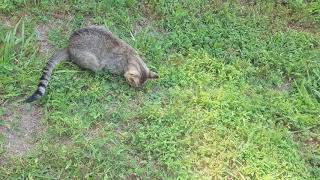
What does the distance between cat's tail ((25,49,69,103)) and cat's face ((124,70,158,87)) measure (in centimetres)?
73

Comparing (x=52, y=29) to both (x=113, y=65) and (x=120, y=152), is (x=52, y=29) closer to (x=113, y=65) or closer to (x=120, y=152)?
(x=113, y=65)

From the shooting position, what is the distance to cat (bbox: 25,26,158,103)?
5.30 meters

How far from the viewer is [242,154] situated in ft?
16.1

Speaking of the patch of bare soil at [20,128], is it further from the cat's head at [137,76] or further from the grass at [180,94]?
the cat's head at [137,76]

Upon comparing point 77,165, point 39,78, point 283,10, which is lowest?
point 77,165

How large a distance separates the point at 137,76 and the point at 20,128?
1.33 m

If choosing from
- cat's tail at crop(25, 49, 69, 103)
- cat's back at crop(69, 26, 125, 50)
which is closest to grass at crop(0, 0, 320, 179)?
cat's tail at crop(25, 49, 69, 103)

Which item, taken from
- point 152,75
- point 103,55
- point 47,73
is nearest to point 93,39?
point 103,55

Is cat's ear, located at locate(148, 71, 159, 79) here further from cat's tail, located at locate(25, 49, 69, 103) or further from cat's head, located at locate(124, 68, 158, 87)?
cat's tail, located at locate(25, 49, 69, 103)

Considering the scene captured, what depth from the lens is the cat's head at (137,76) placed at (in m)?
5.25

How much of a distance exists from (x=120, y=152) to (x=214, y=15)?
2.63 meters

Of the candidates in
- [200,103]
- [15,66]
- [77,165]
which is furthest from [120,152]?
A: [15,66]

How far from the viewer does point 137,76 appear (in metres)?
5.24

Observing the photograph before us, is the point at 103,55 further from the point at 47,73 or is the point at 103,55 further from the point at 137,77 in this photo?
the point at 47,73
